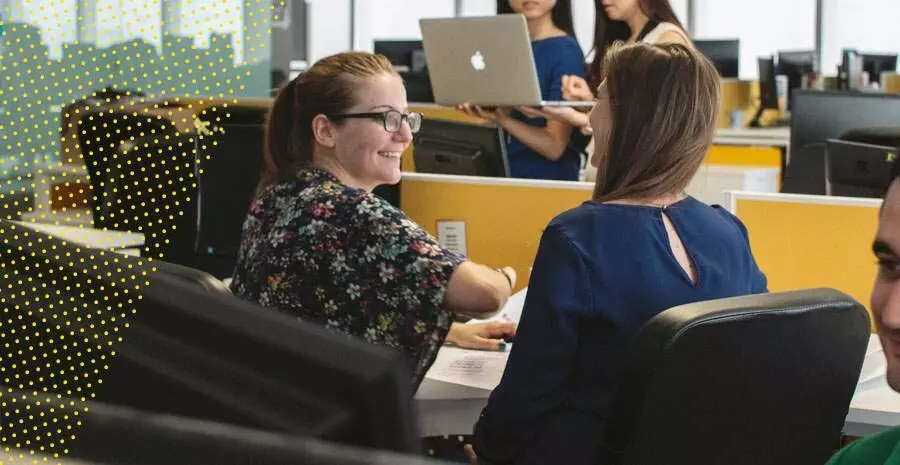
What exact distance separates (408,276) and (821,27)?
8.19 meters

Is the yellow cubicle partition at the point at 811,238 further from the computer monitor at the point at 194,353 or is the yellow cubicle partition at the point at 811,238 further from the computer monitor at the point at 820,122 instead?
the computer monitor at the point at 194,353

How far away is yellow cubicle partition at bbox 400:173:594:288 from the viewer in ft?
7.36

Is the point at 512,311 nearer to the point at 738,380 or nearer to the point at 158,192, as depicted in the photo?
the point at 738,380

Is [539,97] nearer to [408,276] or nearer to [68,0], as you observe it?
[408,276]

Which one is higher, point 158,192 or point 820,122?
point 158,192

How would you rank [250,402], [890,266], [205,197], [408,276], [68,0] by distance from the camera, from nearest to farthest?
[250,402] < [68,0] < [890,266] < [408,276] < [205,197]

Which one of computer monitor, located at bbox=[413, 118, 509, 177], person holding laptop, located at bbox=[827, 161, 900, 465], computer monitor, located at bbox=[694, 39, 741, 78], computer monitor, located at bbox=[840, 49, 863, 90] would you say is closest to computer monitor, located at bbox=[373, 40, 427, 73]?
computer monitor, located at bbox=[694, 39, 741, 78]

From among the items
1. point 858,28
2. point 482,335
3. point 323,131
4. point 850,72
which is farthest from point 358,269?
point 858,28

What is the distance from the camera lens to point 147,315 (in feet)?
0.89

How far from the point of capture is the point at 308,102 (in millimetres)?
1775

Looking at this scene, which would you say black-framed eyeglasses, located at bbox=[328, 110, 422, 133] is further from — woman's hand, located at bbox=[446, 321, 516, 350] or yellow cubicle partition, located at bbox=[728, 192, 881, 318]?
yellow cubicle partition, located at bbox=[728, 192, 881, 318]

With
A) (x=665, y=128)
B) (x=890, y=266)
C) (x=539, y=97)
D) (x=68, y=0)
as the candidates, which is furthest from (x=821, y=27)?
(x=68, y=0)

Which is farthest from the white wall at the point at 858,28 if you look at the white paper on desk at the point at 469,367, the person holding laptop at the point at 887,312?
the person holding laptop at the point at 887,312
